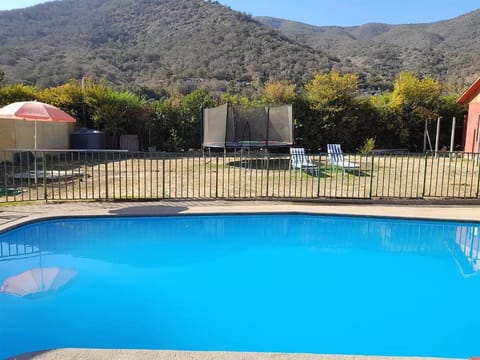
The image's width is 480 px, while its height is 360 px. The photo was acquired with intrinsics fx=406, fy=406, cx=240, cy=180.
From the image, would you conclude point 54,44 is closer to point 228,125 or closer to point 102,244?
point 228,125

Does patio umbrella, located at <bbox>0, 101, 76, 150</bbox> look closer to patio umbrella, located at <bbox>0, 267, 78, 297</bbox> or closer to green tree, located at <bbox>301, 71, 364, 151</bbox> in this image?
patio umbrella, located at <bbox>0, 267, 78, 297</bbox>

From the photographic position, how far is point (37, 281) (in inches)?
194

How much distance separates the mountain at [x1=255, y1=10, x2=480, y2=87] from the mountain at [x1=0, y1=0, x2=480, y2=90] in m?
0.14

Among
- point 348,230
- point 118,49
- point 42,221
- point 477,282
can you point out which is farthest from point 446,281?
point 118,49

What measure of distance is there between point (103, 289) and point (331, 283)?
2.78 meters

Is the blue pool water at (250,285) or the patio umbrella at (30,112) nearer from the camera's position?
the blue pool water at (250,285)

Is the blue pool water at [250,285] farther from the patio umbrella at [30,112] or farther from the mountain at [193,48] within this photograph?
the mountain at [193,48]

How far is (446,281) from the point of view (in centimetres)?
526

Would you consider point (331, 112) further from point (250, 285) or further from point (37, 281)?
point (37, 281)

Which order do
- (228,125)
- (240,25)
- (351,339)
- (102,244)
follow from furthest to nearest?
(240,25)
(228,125)
(102,244)
(351,339)

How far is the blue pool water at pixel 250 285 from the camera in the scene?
12.4ft

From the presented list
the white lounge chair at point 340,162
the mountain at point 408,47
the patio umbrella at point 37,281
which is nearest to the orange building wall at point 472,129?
the white lounge chair at point 340,162

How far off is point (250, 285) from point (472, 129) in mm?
15738

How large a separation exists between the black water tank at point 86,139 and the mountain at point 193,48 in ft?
76.3
